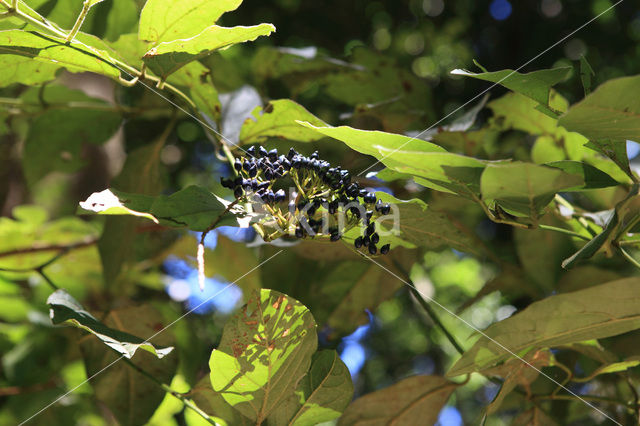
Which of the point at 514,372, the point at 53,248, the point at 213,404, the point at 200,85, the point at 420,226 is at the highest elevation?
the point at 200,85

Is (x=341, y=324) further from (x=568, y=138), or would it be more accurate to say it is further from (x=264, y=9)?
(x=264, y=9)

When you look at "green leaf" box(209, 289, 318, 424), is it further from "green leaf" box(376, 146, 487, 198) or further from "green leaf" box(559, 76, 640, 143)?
"green leaf" box(559, 76, 640, 143)

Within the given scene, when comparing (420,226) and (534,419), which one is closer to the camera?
(420,226)

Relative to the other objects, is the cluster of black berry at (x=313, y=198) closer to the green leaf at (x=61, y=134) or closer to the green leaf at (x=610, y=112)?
the green leaf at (x=610, y=112)

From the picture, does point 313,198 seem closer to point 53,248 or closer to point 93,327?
point 93,327

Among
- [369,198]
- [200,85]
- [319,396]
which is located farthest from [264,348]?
[200,85]

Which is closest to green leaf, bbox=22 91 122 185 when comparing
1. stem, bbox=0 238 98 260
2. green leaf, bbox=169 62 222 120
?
stem, bbox=0 238 98 260

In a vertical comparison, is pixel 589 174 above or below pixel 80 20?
below
